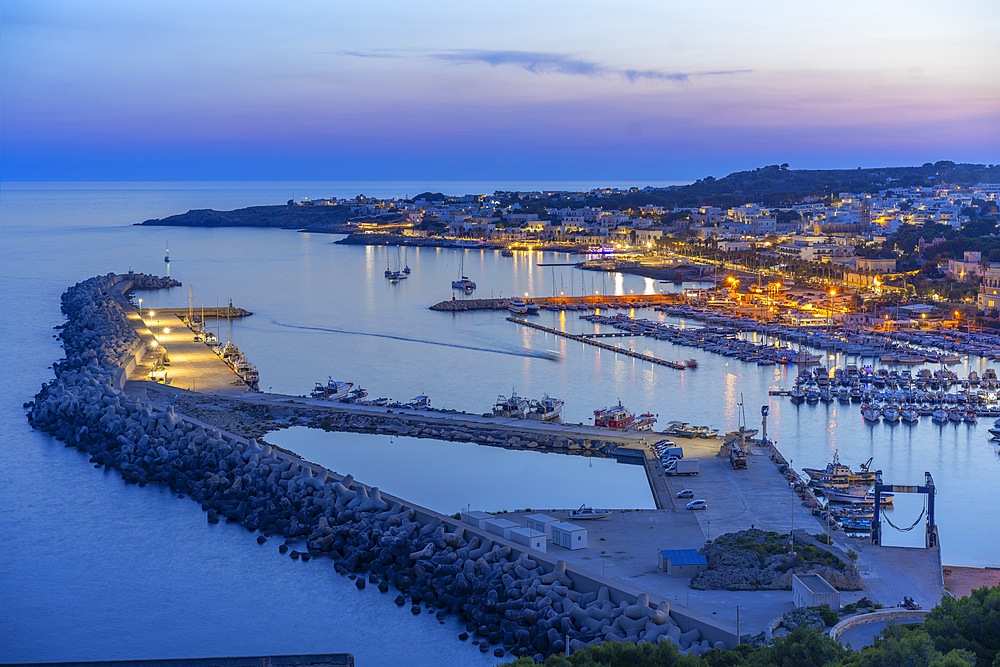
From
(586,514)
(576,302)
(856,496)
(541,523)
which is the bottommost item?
(856,496)

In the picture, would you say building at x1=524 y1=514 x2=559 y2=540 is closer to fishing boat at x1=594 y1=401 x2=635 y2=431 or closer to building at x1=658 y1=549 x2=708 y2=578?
building at x1=658 y1=549 x2=708 y2=578

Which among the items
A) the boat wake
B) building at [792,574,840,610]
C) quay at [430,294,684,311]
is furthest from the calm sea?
building at [792,574,840,610]

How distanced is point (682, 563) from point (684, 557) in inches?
3.0

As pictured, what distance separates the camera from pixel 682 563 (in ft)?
21.7

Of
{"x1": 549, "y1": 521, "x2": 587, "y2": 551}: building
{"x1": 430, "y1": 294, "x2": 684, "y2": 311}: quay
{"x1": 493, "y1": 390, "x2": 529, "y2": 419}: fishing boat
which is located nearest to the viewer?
{"x1": 549, "y1": 521, "x2": 587, "y2": 551}: building

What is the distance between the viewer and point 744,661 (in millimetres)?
4707

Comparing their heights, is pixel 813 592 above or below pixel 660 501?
above

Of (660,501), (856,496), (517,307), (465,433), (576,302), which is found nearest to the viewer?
(660,501)

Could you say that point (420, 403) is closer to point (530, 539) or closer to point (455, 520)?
point (455, 520)

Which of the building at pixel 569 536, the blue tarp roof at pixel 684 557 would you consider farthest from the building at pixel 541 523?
the blue tarp roof at pixel 684 557

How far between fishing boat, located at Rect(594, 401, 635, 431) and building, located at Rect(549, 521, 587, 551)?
382 cm

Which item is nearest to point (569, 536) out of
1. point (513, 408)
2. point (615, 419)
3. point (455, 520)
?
point (455, 520)

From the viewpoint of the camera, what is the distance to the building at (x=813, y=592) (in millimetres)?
5672

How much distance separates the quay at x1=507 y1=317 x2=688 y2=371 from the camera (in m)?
15.4
